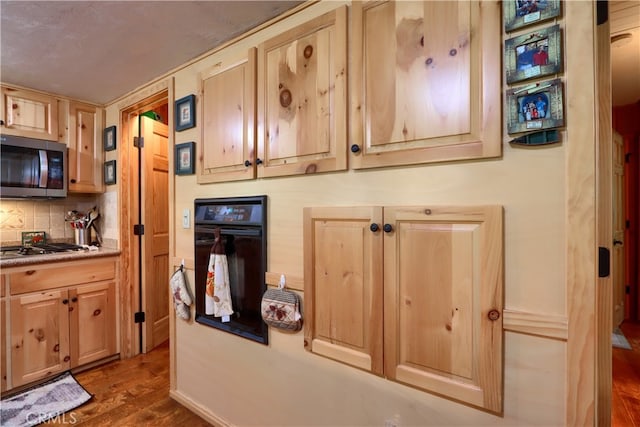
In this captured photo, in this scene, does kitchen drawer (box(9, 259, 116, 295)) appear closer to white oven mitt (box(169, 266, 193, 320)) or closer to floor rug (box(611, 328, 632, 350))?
white oven mitt (box(169, 266, 193, 320))

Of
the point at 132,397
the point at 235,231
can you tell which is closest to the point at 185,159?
the point at 235,231

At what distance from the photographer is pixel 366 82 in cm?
120

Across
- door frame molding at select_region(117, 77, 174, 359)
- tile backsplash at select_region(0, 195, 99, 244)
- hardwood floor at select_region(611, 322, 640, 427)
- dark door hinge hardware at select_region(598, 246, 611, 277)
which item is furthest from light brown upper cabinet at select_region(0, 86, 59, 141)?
hardwood floor at select_region(611, 322, 640, 427)

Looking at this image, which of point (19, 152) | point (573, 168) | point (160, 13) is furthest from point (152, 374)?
point (573, 168)

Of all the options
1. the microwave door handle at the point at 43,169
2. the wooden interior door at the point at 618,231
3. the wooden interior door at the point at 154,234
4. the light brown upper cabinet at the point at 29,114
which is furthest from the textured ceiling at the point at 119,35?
the wooden interior door at the point at 618,231

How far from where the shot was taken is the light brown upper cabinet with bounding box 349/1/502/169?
3.16 feet

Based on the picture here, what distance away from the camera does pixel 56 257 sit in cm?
220

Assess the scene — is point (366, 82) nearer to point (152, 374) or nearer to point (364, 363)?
point (364, 363)

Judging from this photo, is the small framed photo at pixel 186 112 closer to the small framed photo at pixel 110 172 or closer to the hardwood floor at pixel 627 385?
the small framed photo at pixel 110 172

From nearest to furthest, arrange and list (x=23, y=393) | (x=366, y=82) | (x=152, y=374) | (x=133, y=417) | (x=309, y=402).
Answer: (x=366, y=82) → (x=309, y=402) → (x=133, y=417) → (x=23, y=393) → (x=152, y=374)

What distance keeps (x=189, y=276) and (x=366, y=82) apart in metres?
1.51

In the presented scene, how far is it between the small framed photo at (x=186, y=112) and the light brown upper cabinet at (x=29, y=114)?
1.27 m

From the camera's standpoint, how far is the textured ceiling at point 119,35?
139 centimetres

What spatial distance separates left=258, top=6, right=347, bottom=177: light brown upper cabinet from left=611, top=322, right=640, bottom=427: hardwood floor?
7.41ft
